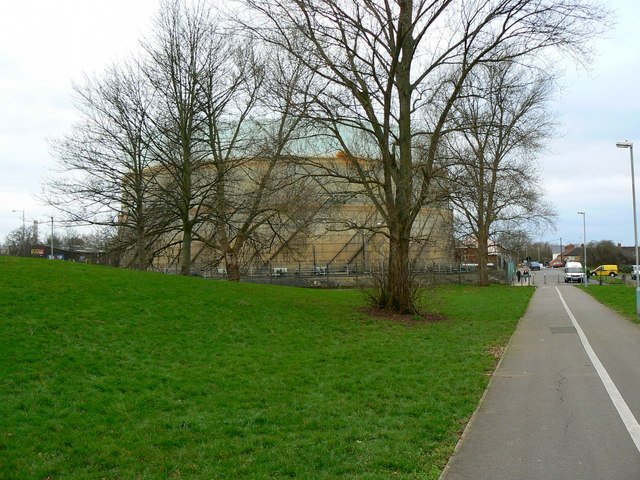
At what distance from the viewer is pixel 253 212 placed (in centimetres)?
2770

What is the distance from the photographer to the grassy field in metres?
5.59

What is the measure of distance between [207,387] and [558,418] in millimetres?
4795

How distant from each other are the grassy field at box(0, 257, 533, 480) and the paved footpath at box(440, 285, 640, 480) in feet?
1.19

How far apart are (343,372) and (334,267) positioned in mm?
45300

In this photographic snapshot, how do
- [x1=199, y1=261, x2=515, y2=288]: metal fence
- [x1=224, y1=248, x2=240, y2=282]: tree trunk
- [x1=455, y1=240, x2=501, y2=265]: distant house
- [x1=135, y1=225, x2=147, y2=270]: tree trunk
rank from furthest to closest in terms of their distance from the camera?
1. [x1=455, y1=240, x2=501, y2=265]: distant house
2. [x1=199, y1=261, x2=515, y2=288]: metal fence
3. [x1=224, y1=248, x2=240, y2=282]: tree trunk
4. [x1=135, y1=225, x2=147, y2=270]: tree trunk

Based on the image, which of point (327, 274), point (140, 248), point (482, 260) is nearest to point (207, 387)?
point (140, 248)

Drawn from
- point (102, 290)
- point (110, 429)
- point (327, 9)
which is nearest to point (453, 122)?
point (327, 9)

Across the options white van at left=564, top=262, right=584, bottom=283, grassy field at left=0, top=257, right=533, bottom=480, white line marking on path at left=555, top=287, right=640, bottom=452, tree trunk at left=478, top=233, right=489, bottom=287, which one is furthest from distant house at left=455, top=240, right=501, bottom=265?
white line marking on path at left=555, top=287, right=640, bottom=452

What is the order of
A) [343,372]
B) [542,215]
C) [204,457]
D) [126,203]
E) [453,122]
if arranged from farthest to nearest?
[542,215] < [126,203] < [453,122] < [343,372] < [204,457]

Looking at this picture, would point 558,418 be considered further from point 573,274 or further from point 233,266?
point 573,274

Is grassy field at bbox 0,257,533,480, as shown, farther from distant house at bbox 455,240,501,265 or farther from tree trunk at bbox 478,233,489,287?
distant house at bbox 455,240,501,265

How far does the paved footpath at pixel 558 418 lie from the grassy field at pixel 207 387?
361mm

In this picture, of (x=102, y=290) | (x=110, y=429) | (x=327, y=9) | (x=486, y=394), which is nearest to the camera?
(x=110, y=429)

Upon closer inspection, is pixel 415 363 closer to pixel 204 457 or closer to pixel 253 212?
pixel 204 457
